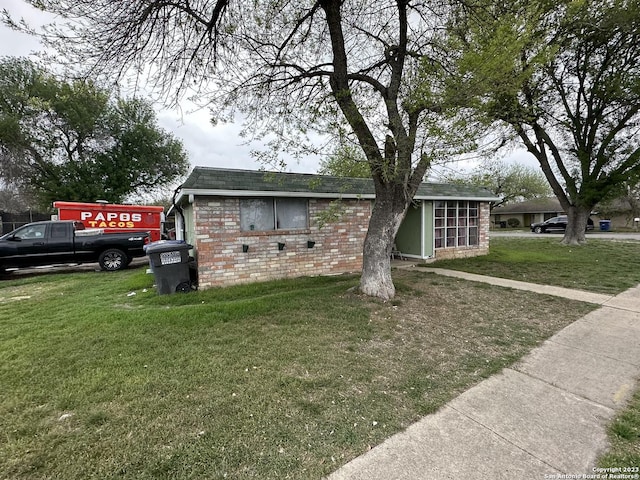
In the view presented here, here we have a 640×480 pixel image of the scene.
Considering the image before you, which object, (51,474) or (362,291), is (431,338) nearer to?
(362,291)

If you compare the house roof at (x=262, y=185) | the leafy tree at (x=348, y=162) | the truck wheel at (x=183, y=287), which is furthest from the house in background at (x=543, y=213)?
the truck wheel at (x=183, y=287)

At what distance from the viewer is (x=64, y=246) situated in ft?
28.6

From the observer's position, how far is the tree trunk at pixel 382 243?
17.6 ft

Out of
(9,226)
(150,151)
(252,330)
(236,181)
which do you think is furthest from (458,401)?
(9,226)

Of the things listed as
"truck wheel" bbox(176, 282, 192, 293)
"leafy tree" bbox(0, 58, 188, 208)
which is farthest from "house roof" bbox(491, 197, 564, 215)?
"truck wheel" bbox(176, 282, 192, 293)

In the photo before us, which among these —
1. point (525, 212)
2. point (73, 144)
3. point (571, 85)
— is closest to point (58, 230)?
point (73, 144)

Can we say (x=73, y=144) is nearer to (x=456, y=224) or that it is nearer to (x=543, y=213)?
(x=456, y=224)

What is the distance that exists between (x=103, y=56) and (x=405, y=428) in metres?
6.29

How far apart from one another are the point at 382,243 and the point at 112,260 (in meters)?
8.89

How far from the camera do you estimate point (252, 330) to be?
409 cm

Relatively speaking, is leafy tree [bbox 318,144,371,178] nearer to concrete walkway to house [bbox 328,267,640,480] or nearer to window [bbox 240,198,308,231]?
window [bbox 240,198,308,231]

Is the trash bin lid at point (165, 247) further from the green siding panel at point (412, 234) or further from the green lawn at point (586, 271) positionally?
the green siding panel at point (412, 234)

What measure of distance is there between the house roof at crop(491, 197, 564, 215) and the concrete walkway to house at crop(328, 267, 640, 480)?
3876cm

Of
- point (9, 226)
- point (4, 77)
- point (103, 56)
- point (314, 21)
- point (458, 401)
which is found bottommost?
point (458, 401)
